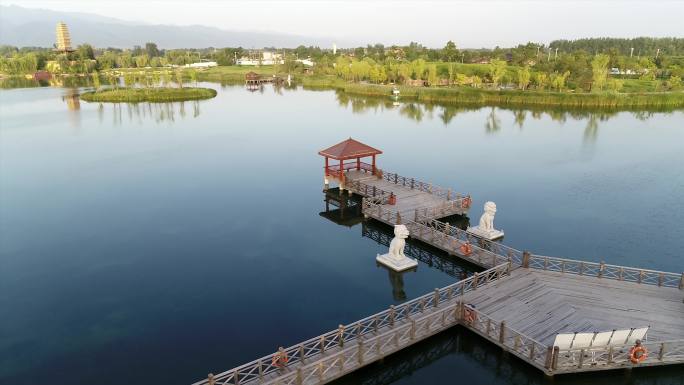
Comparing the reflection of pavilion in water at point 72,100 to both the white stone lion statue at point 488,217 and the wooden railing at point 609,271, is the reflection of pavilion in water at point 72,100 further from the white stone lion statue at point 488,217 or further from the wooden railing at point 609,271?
the wooden railing at point 609,271

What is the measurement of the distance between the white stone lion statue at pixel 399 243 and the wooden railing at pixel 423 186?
9970mm

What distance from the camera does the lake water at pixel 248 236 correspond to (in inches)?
778

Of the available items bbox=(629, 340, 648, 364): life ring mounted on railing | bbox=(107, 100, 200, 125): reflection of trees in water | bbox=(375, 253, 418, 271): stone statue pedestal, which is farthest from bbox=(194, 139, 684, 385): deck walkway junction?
bbox=(107, 100, 200, 125): reflection of trees in water

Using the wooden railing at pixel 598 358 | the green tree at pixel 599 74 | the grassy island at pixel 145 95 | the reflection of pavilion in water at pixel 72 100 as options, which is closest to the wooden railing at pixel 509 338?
the wooden railing at pixel 598 358

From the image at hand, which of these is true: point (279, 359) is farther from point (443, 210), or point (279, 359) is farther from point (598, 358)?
point (443, 210)

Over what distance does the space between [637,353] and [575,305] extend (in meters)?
4.33

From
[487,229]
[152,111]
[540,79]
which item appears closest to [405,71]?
[540,79]

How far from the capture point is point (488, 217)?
97.9ft

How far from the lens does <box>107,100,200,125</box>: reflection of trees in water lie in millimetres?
82312

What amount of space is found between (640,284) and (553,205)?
1576 centimetres

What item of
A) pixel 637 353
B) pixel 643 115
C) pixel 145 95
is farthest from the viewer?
pixel 145 95

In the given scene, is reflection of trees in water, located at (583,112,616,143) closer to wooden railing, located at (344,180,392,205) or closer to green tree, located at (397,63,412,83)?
wooden railing, located at (344,180,392,205)

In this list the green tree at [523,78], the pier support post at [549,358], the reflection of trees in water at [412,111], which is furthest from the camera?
the green tree at [523,78]

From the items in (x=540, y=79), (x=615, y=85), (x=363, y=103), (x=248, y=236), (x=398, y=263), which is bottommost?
(x=248, y=236)
